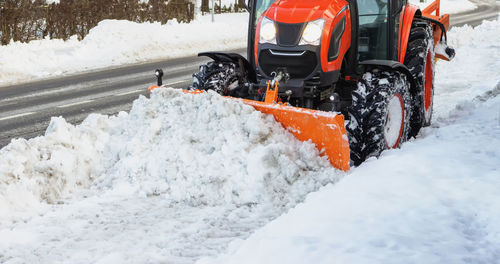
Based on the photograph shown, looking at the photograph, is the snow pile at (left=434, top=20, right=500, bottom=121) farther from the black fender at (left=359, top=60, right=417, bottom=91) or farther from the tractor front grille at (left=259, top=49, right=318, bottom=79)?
the tractor front grille at (left=259, top=49, right=318, bottom=79)

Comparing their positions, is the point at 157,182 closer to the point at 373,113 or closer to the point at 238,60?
the point at 238,60

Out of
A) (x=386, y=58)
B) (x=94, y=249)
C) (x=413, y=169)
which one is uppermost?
(x=386, y=58)

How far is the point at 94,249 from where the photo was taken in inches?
157

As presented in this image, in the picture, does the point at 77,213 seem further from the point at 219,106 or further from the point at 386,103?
the point at 386,103

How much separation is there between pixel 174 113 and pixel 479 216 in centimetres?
284

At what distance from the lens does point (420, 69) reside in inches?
248

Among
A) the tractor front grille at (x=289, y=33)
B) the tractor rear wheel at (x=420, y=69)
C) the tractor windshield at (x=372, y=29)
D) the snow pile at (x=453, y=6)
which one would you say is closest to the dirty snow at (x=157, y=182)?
the tractor front grille at (x=289, y=33)

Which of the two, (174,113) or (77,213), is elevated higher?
(174,113)

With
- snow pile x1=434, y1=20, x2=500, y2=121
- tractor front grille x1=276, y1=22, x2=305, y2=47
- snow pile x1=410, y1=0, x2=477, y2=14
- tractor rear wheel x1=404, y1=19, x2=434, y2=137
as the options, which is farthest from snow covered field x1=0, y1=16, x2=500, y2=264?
snow pile x1=410, y1=0, x2=477, y2=14

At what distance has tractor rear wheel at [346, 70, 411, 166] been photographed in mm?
5168

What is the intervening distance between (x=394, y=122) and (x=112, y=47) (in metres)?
11.4

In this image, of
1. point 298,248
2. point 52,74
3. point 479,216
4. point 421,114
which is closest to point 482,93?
point 421,114

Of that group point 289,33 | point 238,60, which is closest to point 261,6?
point 238,60

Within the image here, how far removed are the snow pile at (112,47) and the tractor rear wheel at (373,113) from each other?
8780 mm
